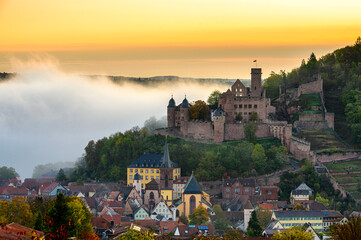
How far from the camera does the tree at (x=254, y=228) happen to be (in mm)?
83000

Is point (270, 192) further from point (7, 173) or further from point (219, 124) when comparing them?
point (7, 173)

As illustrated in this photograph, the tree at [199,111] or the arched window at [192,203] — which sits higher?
the tree at [199,111]

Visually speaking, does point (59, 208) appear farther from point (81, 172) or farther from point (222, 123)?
point (81, 172)

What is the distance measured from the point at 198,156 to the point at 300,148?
1111 cm

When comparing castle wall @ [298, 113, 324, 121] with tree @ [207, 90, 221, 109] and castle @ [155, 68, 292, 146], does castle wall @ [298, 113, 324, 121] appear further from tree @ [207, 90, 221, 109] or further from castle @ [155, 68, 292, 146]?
tree @ [207, 90, 221, 109]

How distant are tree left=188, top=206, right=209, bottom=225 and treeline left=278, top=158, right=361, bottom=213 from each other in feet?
33.3

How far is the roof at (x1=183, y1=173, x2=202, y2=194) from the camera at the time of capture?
9850 cm

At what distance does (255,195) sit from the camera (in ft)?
330

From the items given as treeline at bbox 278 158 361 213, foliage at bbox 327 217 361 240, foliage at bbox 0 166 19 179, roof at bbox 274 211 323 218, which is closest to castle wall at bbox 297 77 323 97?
treeline at bbox 278 158 361 213

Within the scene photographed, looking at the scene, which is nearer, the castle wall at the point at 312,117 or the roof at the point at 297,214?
the roof at the point at 297,214

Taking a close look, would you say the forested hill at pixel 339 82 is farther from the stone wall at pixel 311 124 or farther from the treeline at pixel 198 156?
the treeline at pixel 198 156

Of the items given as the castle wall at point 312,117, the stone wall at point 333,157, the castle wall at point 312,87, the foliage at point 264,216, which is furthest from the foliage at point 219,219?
the castle wall at point 312,87

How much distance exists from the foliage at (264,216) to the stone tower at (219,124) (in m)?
16.2

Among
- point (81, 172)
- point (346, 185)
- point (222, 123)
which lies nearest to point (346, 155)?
point (346, 185)
